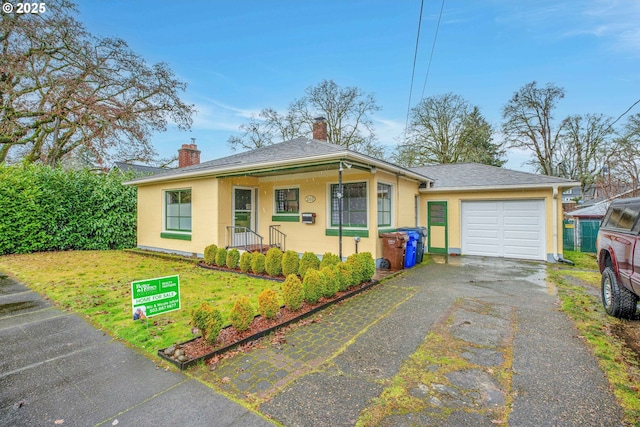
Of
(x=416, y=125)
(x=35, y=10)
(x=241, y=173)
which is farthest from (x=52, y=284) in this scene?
(x=416, y=125)

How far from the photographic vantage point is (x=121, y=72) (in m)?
15.6

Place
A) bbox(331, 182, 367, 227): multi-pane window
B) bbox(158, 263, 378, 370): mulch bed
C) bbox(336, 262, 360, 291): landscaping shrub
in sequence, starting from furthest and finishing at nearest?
bbox(331, 182, 367, 227): multi-pane window → bbox(336, 262, 360, 291): landscaping shrub → bbox(158, 263, 378, 370): mulch bed

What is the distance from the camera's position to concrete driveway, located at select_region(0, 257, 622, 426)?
2.25 meters

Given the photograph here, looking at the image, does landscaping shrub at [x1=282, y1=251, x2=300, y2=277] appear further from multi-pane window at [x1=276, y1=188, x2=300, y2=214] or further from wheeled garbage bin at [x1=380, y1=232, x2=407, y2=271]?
multi-pane window at [x1=276, y1=188, x2=300, y2=214]

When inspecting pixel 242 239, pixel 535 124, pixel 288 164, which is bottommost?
pixel 242 239

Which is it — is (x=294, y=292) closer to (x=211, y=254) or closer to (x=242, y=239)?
(x=211, y=254)

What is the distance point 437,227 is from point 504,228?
2083 millimetres

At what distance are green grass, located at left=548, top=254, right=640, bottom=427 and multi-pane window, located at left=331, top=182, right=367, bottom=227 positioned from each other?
449 cm

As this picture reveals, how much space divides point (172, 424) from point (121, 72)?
1871 centimetres

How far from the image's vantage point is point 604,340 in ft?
11.7

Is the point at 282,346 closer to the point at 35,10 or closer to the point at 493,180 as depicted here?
the point at 493,180

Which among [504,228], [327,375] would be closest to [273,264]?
[327,375]

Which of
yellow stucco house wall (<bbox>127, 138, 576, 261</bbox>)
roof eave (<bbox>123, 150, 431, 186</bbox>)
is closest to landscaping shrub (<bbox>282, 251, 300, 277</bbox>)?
yellow stucco house wall (<bbox>127, 138, 576, 261</bbox>)

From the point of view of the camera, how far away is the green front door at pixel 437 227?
10609 mm
